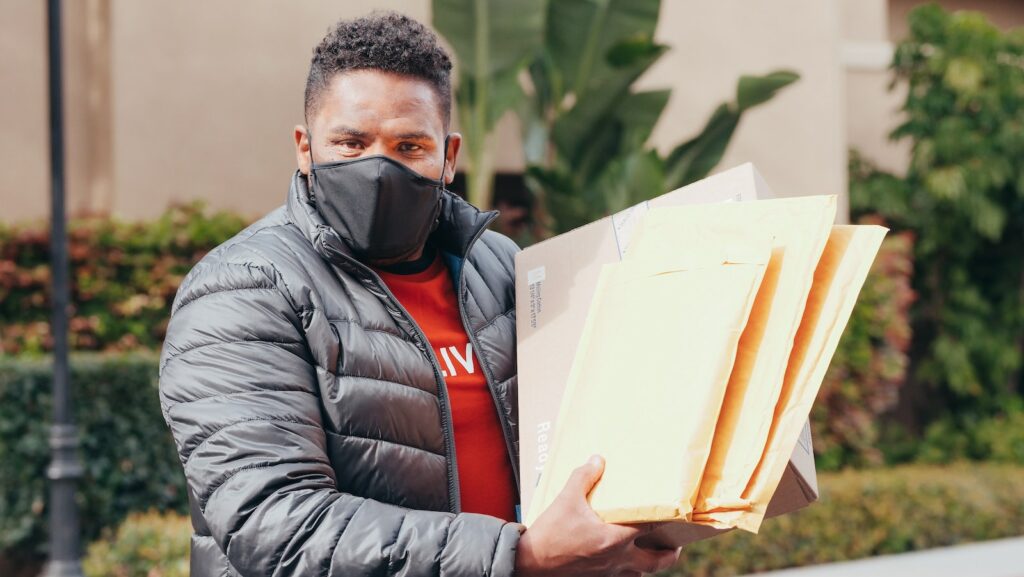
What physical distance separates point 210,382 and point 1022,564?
645 centimetres

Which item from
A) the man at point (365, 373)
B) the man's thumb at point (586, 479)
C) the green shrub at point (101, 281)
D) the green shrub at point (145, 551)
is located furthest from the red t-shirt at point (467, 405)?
the green shrub at point (101, 281)

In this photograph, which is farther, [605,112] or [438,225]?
[605,112]

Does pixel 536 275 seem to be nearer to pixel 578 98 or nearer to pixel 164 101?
pixel 578 98

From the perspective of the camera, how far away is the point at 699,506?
1.54 meters

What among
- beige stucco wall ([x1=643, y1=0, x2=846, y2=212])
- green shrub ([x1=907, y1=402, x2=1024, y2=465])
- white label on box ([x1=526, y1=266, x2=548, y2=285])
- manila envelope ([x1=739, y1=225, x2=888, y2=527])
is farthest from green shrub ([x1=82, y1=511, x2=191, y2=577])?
green shrub ([x1=907, y1=402, x2=1024, y2=465])

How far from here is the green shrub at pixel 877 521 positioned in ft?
22.1

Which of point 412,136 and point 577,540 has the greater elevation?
point 412,136

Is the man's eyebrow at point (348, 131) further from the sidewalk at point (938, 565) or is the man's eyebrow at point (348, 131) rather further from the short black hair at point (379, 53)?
the sidewalk at point (938, 565)

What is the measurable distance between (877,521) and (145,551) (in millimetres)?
4555

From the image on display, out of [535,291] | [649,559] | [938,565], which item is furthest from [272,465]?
[938,565]

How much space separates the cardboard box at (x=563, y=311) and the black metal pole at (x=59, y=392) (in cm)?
416

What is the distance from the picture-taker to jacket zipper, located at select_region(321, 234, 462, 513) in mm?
1812

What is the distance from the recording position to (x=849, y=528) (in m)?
7.37

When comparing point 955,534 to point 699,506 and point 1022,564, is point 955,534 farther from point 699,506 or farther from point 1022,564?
point 699,506
